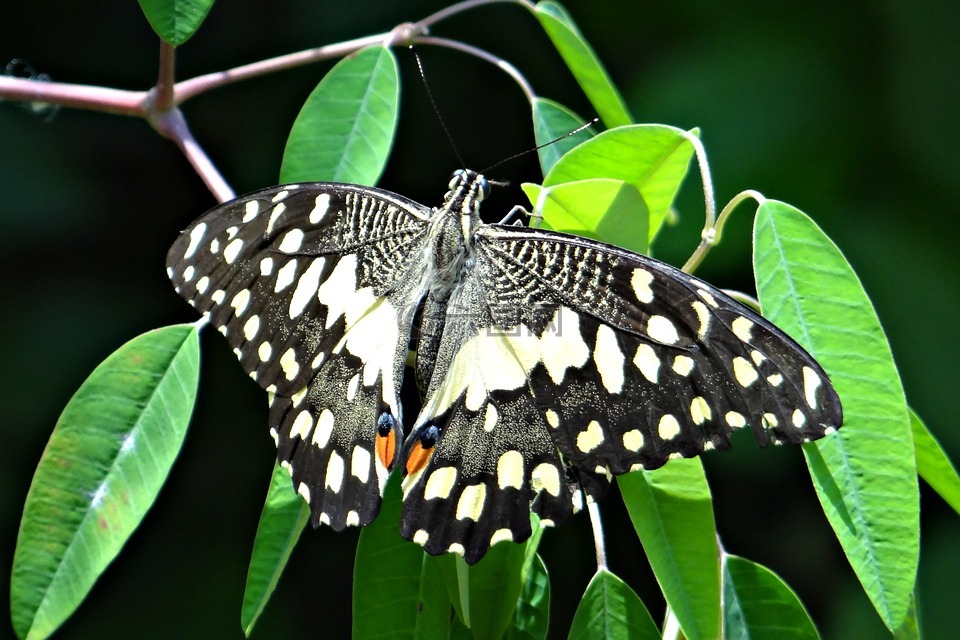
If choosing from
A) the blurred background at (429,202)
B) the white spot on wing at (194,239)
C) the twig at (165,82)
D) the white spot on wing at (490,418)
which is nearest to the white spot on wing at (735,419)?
the white spot on wing at (490,418)

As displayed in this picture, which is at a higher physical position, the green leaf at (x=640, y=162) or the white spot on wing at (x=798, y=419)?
the green leaf at (x=640, y=162)

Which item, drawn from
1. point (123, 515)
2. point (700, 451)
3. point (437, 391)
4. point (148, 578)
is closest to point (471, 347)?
point (437, 391)

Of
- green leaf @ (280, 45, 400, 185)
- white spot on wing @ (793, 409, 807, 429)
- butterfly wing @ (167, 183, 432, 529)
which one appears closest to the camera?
white spot on wing @ (793, 409, 807, 429)

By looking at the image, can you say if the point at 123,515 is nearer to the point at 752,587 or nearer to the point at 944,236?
the point at 752,587

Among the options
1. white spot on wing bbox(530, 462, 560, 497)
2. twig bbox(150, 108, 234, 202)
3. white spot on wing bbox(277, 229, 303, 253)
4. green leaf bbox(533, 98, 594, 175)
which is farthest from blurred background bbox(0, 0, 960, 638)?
white spot on wing bbox(530, 462, 560, 497)

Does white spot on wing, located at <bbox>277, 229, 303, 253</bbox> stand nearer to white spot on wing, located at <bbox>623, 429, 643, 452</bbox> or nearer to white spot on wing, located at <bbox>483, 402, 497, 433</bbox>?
white spot on wing, located at <bbox>483, 402, 497, 433</bbox>

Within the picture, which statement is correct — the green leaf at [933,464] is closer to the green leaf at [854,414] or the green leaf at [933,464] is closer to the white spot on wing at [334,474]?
the green leaf at [854,414]

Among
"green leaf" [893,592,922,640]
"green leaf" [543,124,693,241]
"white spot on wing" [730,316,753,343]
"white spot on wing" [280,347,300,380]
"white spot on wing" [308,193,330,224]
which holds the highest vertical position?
"green leaf" [543,124,693,241]

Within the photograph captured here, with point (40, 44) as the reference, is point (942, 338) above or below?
below
